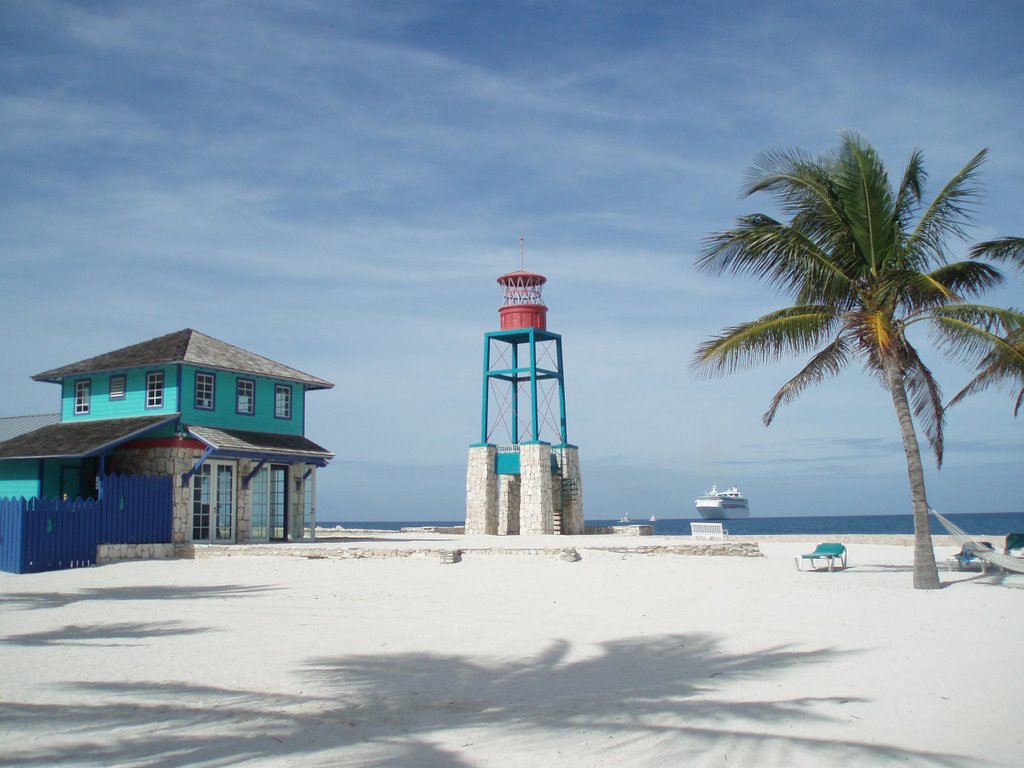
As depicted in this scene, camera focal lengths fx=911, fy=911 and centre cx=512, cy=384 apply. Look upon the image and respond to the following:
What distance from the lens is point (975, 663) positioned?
8.59m

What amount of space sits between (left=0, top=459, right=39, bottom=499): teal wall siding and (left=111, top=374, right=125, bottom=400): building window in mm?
2618

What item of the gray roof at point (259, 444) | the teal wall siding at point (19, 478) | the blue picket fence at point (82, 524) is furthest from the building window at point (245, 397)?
the teal wall siding at point (19, 478)

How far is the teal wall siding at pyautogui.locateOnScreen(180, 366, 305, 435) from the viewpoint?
79.0 ft

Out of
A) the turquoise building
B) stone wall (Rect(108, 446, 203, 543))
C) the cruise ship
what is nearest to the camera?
stone wall (Rect(108, 446, 203, 543))

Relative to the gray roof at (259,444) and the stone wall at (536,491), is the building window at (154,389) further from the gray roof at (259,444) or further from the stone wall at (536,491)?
the stone wall at (536,491)

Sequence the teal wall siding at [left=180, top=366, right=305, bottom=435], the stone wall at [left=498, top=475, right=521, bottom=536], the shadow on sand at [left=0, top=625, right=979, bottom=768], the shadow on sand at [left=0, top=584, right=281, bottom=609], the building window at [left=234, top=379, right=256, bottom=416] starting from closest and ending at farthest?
the shadow on sand at [left=0, top=625, right=979, bottom=768] < the shadow on sand at [left=0, top=584, right=281, bottom=609] < the teal wall siding at [left=180, top=366, right=305, bottom=435] < the building window at [left=234, top=379, right=256, bottom=416] < the stone wall at [left=498, top=475, right=521, bottom=536]

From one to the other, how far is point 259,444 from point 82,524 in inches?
227

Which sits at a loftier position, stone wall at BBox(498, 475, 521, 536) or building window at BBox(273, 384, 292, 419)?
building window at BBox(273, 384, 292, 419)

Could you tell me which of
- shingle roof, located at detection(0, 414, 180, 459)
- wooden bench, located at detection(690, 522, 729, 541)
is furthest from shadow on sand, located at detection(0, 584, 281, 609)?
wooden bench, located at detection(690, 522, 729, 541)

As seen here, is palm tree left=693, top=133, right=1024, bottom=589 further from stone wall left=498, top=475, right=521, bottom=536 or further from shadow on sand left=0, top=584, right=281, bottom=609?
stone wall left=498, top=475, right=521, bottom=536

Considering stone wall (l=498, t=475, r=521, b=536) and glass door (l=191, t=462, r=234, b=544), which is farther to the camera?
stone wall (l=498, t=475, r=521, b=536)

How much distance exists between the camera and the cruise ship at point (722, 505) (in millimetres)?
135875

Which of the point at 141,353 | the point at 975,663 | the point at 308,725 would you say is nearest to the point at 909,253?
the point at 975,663

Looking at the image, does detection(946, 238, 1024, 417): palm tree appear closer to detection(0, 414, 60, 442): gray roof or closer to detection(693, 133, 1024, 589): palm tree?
detection(693, 133, 1024, 589): palm tree
